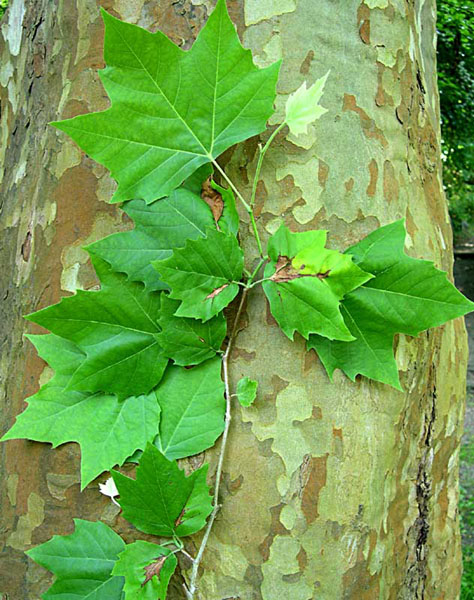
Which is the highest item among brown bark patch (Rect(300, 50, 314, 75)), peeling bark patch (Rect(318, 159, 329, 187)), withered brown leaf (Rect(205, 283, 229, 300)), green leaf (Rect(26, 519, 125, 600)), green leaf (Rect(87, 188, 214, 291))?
brown bark patch (Rect(300, 50, 314, 75))

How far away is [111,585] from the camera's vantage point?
31.4 inches

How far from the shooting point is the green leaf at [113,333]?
0.79m

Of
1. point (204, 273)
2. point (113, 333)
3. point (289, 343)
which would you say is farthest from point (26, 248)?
point (289, 343)

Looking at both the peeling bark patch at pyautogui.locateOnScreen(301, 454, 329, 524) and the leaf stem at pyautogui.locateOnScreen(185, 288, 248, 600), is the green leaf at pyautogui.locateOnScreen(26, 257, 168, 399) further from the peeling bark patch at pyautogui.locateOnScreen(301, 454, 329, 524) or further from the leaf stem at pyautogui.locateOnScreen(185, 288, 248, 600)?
the peeling bark patch at pyautogui.locateOnScreen(301, 454, 329, 524)

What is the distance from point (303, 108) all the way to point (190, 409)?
456mm

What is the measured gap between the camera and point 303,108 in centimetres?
81

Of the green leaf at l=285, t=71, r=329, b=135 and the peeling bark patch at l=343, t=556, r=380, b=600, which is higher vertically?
the green leaf at l=285, t=71, r=329, b=135

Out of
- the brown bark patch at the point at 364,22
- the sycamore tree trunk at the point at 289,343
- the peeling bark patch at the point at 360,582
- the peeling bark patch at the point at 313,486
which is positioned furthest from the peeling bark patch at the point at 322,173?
the peeling bark patch at the point at 360,582

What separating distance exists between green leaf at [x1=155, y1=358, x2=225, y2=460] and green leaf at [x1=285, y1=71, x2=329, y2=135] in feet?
1.16

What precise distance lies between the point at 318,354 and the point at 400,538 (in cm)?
35

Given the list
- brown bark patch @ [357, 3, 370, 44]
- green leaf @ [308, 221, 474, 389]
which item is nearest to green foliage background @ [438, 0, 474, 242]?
brown bark patch @ [357, 3, 370, 44]

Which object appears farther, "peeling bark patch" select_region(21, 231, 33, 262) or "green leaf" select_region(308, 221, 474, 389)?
"peeling bark patch" select_region(21, 231, 33, 262)

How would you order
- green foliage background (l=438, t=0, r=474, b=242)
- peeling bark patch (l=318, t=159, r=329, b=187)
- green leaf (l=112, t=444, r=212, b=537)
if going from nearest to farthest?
green leaf (l=112, t=444, r=212, b=537) < peeling bark patch (l=318, t=159, r=329, b=187) < green foliage background (l=438, t=0, r=474, b=242)

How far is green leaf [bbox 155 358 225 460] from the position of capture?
80 cm
